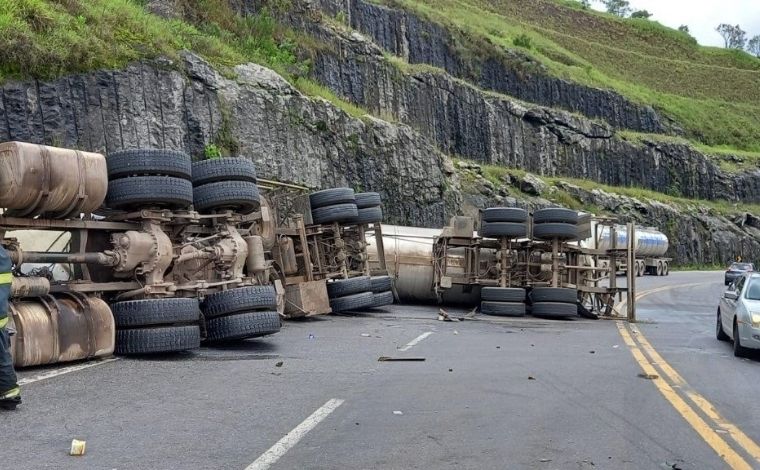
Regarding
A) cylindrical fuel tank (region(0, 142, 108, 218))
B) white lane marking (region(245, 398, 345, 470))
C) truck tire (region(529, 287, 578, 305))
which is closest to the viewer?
white lane marking (region(245, 398, 345, 470))

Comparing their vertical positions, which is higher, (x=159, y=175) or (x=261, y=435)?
(x=159, y=175)

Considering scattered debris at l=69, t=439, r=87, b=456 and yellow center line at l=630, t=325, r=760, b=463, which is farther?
yellow center line at l=630, t=325, r=760, b=463

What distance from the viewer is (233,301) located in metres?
10.7

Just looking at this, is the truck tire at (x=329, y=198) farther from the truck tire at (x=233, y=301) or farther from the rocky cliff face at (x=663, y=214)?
the rocky cliff face at (x=663, y=214)

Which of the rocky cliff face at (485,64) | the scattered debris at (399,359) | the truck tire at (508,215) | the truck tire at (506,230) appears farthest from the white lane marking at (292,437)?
the rocky cliff face at (485,64)

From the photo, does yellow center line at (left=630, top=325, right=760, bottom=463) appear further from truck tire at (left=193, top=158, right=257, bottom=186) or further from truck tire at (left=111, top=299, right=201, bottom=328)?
truck tire at (left=193, top=158, right=257, bottom=186)

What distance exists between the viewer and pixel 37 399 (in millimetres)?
6887

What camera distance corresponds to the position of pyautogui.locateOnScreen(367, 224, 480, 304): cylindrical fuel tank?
19906 mm

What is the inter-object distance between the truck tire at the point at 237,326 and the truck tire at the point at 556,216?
29.5 ft

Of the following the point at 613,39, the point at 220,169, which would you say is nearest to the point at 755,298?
the point at 220,169

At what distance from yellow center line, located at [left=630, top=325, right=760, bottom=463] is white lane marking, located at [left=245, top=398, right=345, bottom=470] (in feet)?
10.7

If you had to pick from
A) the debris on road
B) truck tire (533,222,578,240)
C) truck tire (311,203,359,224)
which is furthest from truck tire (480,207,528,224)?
the debris on road

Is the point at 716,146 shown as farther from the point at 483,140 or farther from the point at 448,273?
the point at 448,273

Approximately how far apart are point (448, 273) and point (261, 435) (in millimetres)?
13853
